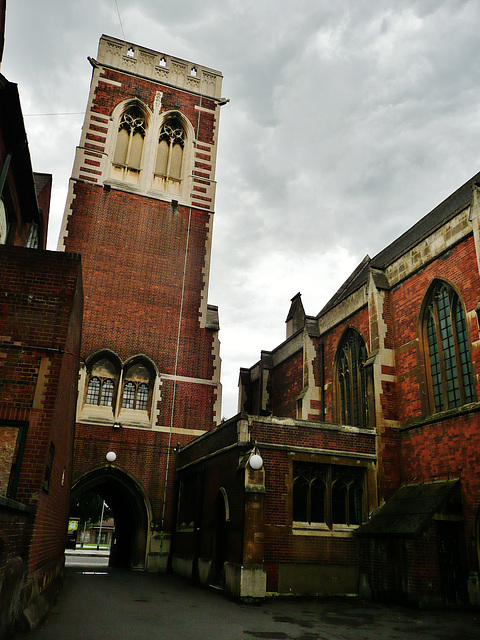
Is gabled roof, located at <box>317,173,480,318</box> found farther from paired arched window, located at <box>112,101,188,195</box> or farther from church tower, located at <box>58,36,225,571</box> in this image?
paired arched window, located at <box>112,101,188,195</box>

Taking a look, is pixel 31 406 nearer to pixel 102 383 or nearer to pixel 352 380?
pixel 102 383

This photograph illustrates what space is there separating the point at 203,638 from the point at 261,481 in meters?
5.24

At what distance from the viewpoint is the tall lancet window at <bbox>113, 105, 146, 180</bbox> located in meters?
24.4

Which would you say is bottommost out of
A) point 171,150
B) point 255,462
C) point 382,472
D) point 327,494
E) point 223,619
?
point 223,619

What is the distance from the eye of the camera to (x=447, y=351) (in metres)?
14.6

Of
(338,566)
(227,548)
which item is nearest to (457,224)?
(338,566)

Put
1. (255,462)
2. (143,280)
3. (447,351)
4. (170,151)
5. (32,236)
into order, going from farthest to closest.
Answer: (170,151), (143,280), (32,236), (447,351), (255,462)

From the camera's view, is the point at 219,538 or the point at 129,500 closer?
the point at 219,538

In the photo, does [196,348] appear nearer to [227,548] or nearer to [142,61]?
[227,548]

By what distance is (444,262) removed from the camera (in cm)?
1493

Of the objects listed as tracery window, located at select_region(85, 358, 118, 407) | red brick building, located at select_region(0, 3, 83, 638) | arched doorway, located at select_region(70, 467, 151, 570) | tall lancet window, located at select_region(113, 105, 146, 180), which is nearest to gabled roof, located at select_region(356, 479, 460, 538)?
red brick building, located at select_region(0, 3, 83, 638)

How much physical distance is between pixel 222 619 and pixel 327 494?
553cm

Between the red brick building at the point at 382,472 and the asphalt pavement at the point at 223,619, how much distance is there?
0.86 m

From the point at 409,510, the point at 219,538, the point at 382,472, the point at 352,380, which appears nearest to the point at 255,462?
the point at 219,538
